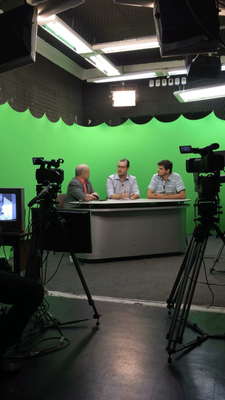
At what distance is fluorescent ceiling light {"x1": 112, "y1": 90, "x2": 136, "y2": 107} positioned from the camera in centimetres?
743

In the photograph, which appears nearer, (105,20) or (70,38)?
(70,38)

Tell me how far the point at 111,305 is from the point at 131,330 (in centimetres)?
56

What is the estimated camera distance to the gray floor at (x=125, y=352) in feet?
6.22

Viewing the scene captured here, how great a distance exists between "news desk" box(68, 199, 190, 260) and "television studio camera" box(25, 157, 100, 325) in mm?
1894

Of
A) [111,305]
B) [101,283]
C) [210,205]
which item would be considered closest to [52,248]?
[111,305]

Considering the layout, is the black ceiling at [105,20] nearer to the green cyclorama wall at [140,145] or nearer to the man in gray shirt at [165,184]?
the green cyclorama wall at [140,145]

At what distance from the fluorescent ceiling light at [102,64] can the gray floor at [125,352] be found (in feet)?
13.5

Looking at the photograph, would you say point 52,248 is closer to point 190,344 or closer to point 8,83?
point 190,344

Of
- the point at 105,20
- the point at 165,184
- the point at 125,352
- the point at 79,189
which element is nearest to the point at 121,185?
the point at 165,184

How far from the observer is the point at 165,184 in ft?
17.9

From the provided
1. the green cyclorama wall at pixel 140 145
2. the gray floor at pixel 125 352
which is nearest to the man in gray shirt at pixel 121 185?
the green cyclorama wall at pixel 140 145

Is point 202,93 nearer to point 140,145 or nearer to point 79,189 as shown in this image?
point 140,145

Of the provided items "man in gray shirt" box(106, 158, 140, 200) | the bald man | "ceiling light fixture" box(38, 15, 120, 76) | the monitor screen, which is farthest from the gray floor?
"ceiling light fixture" box(38, 15, 120, 76)

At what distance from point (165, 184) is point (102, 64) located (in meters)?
2.77
